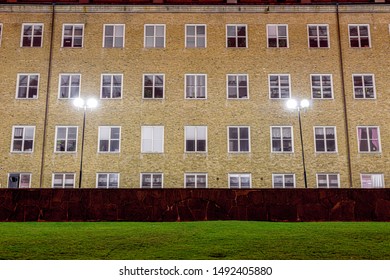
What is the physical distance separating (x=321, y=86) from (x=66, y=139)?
59.8ft

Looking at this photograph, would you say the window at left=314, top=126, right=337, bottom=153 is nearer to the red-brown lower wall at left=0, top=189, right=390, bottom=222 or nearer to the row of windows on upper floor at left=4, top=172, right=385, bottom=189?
the row of windows on upper floor at left=4, top=172, right=385, bottom=189

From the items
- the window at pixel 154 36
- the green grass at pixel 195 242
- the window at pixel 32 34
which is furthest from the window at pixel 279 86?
the green grass at pixel 195 242

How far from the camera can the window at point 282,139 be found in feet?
107

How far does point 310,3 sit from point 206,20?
7662mm

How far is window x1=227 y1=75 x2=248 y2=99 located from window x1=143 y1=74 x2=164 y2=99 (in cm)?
478

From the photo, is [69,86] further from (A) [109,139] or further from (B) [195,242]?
(B) [195,242]

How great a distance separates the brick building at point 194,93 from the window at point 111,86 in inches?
2.8

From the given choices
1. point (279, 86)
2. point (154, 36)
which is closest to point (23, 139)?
point (154, 36)

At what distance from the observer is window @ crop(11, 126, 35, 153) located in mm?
32531

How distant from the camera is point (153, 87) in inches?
1316

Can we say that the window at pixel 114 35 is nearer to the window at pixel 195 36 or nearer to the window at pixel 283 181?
the window at pixel 195 36

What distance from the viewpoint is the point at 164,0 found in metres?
34.8

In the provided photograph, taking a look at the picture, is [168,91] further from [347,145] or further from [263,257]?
[263,257]

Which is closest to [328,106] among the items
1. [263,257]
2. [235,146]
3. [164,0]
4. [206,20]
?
[235,146]
